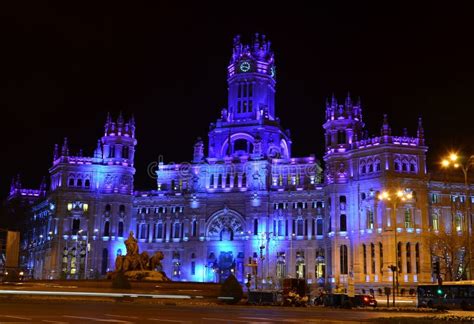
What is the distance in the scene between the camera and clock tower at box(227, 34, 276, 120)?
14112 centimetres

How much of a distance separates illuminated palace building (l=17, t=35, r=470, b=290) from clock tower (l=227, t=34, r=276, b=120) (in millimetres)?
496

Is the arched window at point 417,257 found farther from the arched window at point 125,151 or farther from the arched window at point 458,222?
the arched window at point 125,151

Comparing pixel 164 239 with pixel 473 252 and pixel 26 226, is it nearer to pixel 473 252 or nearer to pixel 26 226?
pixel 26 226

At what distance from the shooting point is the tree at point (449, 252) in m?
104

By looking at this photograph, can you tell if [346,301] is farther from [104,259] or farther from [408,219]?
[104,259]

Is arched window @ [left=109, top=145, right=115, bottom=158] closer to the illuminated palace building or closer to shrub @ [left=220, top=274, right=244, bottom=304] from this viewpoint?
Answer: the illuminated palace building

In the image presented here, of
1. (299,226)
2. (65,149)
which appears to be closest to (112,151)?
(65,149)

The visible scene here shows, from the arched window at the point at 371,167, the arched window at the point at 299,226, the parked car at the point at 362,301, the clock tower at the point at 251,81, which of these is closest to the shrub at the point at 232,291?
the parked car at the point at 362,301

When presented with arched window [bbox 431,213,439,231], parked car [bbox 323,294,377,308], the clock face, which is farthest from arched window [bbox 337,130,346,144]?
parked car [bbox 323,294,377,308]

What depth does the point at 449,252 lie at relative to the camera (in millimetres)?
107125

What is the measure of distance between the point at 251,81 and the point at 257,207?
32783 millimetres

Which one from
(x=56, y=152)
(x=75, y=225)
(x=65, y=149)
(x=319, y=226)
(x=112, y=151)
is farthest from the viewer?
(x=56, y=152)

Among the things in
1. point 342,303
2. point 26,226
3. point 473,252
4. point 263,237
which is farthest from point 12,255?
point 26,226

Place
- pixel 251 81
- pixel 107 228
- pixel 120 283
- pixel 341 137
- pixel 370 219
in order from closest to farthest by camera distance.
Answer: pixel 120 283, pixel 370 219, pixel 341 137, pixel 107 228, pixel 251 81
